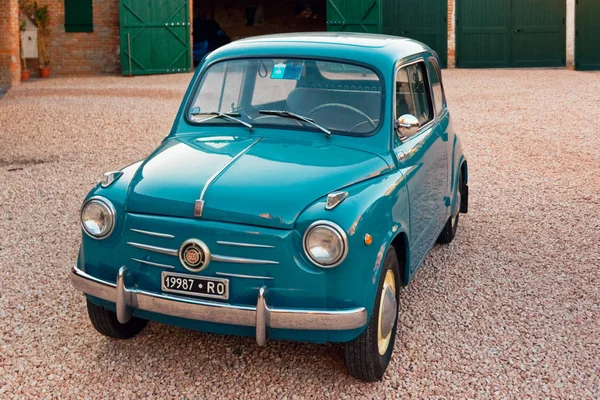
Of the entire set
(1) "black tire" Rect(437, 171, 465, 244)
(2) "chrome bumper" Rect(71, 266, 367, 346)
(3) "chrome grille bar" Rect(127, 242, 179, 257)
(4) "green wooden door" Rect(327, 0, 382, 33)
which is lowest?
(1) "black tire" Rect(437, 171, 465, 244)

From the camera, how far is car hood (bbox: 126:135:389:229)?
3.46 metres

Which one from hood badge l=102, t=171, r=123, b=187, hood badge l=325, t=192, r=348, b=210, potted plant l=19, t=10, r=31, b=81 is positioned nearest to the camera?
hood badge l=325, t=192, r=348, b=210

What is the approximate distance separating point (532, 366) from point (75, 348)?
2.34 meters

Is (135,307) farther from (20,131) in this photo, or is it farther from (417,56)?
(20,131)

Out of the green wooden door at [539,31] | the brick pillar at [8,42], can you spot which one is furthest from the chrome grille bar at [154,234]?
the green wooden door at [539,31]

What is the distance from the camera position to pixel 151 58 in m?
20.2

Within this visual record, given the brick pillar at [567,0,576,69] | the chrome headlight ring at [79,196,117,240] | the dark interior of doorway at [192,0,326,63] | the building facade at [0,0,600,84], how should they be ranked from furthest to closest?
the dark interior of doorway at [192,0,326,63]
the brick pillar at [567,0,576,69]
the building facade at [0,0,600,84]
the chrome headlight ring at [79,196,117,240]

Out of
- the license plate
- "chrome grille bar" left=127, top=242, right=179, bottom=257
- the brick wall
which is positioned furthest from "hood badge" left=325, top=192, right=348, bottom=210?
the brick wall

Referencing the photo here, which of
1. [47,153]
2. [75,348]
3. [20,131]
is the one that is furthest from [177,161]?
[20,131]

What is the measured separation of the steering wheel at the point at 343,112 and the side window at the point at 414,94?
217 mm

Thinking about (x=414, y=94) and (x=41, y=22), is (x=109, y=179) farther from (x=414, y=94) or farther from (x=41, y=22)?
(x=41, y=22)

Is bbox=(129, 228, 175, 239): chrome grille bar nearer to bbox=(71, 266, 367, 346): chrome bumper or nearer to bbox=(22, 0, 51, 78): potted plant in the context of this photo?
bbox=(71, 266, 367, 346): chrome bumper

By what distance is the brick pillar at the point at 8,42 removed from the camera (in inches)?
675

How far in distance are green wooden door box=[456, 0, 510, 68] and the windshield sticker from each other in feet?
59.5
